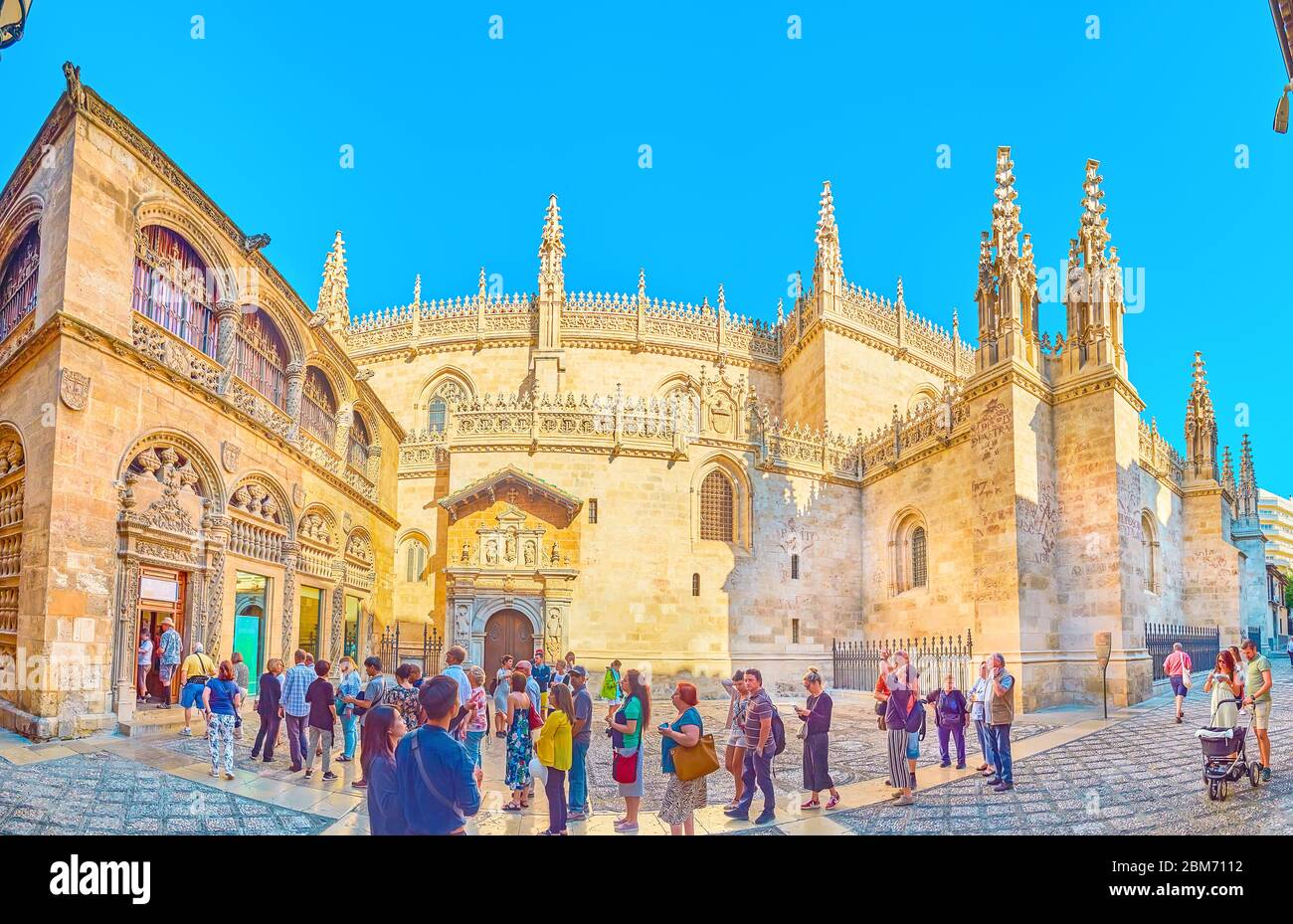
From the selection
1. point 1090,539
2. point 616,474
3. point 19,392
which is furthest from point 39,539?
point 1090,539

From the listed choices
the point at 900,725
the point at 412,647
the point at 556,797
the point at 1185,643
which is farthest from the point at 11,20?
the point at 1185,643

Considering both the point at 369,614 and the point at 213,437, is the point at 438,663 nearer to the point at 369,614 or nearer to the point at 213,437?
the point at 369,614

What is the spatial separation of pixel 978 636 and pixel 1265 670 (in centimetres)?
913

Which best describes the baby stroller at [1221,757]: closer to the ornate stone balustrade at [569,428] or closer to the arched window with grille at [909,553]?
the arched window with grille at [909,553]

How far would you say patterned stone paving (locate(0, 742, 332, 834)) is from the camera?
772 centimetres

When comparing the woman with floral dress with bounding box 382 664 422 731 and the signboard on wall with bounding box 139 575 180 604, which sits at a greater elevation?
the signboard on wall with bounding box 139 575 180 604

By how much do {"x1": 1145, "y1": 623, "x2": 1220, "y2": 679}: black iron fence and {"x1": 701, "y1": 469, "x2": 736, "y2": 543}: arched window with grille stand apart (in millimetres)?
11024

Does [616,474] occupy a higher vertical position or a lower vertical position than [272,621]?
higher

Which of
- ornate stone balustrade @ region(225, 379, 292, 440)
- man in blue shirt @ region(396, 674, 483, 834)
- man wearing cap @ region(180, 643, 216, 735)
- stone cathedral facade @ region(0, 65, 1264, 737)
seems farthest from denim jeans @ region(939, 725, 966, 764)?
ornate stone balustrade @ region(225, 379, 292, 440)

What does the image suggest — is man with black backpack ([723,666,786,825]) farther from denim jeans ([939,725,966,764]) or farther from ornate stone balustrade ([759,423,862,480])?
ornate stone balustrade ([759,423,862,480])

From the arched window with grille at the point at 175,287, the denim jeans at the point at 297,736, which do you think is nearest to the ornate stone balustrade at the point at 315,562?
the arched window with grille at the point at 175,287

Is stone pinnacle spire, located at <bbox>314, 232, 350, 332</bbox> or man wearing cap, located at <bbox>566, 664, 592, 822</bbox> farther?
stone pinnacle spire, located at <bbox>314, 232, 350, 332</bbox>

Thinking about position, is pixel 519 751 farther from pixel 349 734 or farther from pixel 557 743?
pixel 349 734

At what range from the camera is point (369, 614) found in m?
22.4
